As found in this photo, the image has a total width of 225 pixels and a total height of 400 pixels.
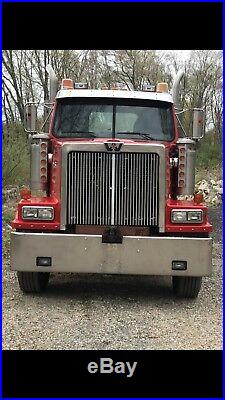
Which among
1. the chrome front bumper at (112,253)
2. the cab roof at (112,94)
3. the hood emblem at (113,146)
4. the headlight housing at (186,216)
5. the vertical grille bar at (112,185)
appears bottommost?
the chrome front bumper at (112,253)

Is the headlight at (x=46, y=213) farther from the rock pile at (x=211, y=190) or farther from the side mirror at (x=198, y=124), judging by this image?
the rock pile at (x=211, y=190)

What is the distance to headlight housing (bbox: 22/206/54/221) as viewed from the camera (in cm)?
693

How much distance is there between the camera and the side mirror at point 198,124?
7688 millimetres

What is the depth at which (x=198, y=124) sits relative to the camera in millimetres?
7742

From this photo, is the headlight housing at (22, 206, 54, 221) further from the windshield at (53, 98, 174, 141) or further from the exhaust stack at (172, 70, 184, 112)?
the exhaust stack at (172, 70, 184, 112)

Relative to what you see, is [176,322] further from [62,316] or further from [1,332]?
[1,332]

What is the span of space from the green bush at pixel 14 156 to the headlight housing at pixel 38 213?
33.5 ft

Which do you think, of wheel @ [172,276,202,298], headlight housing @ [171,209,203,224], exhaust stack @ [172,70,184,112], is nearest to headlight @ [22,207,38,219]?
headlight housing @ [171,209,203,224]

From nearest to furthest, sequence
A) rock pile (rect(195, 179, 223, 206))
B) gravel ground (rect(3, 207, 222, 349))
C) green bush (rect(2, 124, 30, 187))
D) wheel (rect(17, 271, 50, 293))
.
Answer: gravel ground (rect(3, 207, 222, 349)) < wheel (rect(17, 271, 50, 293)) < green bush (rect(2, 124, 30, 187)) < rock pile (rect(195, 179, 223, 206))

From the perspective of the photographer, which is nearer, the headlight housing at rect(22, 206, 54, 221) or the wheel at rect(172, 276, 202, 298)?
the headlight housing at rect(22, 206, 54, 221)

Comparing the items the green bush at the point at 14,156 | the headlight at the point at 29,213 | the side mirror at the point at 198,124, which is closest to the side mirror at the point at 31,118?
the headlight at the point at 29,213

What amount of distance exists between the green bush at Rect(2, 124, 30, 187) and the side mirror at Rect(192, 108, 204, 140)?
32.9 feet

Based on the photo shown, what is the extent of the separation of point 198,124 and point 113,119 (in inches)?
45.2

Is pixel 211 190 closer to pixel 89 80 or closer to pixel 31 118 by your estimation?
pixel 89 80
